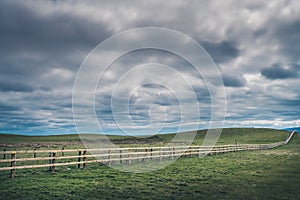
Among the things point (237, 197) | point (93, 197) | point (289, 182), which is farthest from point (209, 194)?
point (289, 182)

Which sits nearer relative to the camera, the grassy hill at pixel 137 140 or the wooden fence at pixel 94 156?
the wooden fence at pixel 94 156

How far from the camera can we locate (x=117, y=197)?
1029 cm

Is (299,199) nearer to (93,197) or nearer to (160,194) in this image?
(160,194)

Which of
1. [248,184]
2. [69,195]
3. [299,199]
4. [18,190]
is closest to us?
[299,199]

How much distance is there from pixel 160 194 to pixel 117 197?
Answer: 5.37ft

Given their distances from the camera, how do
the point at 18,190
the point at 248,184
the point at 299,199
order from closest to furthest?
1. the point at 299,199
2. the point at 18,190
3. the point at 248,184

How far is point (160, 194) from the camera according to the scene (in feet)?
35.5

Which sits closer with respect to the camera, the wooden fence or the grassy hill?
the wooden fence

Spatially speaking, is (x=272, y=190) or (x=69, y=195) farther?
(x=272, y=190)

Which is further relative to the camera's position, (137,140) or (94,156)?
(137,140)

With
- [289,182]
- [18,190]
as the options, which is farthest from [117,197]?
[289,182]

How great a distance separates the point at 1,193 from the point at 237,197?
8.70 meters

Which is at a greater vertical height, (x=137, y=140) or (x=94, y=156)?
(x=94, y=156)

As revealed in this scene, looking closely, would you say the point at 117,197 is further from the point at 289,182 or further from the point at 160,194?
the point at 289,182
